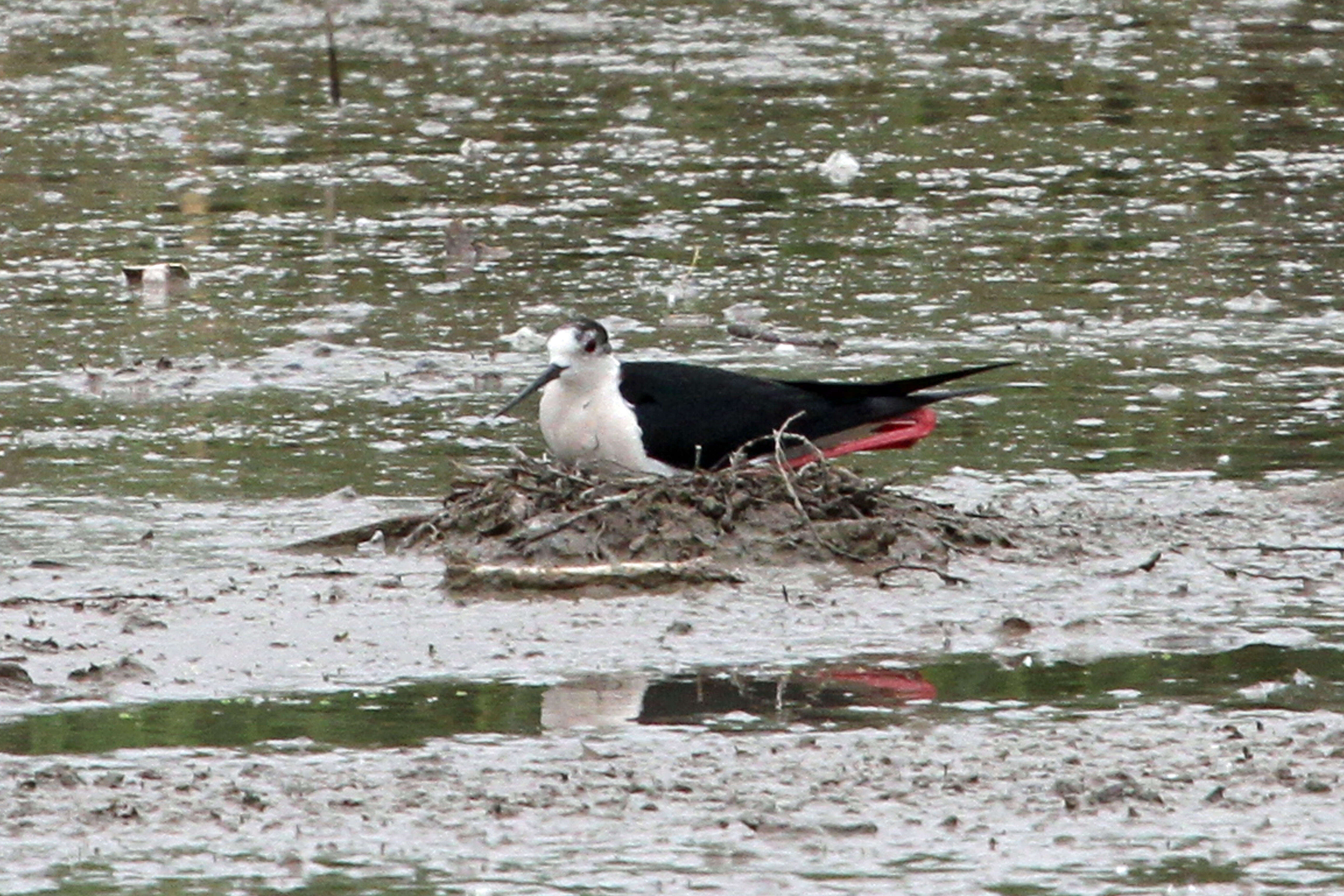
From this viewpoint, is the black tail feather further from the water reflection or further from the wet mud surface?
the water reflection

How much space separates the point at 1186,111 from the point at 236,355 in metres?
7.30

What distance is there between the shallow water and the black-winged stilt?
52 centimetres

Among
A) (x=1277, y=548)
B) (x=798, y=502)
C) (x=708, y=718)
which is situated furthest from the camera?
(x=1277, y=548)

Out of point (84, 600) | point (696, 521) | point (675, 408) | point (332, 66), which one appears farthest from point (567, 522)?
point (332, 66)

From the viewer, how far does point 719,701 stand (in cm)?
613

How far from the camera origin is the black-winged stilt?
301 inches

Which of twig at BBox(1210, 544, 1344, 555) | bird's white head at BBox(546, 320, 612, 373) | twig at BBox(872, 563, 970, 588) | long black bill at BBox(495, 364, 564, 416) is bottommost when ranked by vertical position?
twig at BBox(1210, 544, 1344, 555)

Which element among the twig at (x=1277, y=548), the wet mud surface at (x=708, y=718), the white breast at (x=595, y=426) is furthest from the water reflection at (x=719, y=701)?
the white breast at (x=595, y=426)

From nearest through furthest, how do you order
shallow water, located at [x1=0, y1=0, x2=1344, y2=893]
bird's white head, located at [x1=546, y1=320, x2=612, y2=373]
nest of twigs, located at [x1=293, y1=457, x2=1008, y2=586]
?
1. shallow water, located at [x1=0, y1=0, x2=1344, y2=893]
2. nest of twigs, located at [x1=293, y1=457, x2=1008, y2=586]
3. bird's white head, located at [x1=546, y1=320, x2=612, y2=373]

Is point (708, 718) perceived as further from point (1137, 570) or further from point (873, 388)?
point (873, 388)

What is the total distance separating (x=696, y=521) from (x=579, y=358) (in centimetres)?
65

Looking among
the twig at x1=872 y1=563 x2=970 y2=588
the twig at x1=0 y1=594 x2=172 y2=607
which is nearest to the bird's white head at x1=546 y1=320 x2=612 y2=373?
the twig at x1=872 y1=563 x2=970 y2=588

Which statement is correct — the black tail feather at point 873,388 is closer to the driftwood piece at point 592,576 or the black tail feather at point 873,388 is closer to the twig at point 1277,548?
the twig at point 1277,548

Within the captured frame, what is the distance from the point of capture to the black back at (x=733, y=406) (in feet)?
25.2
